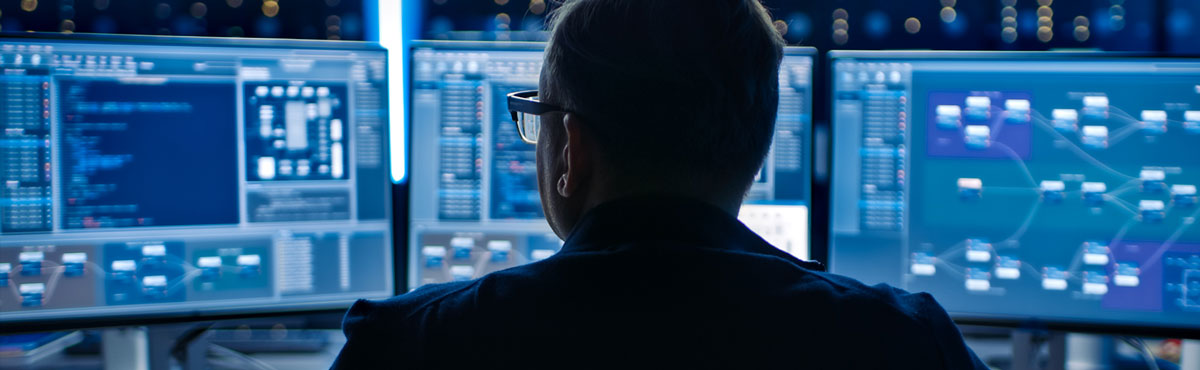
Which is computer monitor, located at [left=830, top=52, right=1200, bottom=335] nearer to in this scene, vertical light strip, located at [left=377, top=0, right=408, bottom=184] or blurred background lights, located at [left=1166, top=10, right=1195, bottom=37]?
blurred background lights, located at [left=1166, top=10, right=1195, bottom=37]

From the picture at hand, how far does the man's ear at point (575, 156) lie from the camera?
0.63 metres

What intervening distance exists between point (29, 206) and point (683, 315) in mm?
930

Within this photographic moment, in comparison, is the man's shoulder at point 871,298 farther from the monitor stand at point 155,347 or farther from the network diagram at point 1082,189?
the monitor stand at point 155,347

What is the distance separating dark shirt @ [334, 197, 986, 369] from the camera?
567 millimetres

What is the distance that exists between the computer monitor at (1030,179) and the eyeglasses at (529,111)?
0.55m

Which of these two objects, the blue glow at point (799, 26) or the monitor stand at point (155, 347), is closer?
the monitor stand at point (155, 347)

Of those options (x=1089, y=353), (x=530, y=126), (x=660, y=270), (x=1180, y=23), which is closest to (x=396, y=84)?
(x=530, y=126)

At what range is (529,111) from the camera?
2.28ft

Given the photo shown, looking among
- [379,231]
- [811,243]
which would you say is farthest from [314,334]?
[811,243]

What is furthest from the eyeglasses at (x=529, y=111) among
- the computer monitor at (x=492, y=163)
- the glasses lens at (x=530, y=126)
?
the computer monitor at (x=492, y=163)

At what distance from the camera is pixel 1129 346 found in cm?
135

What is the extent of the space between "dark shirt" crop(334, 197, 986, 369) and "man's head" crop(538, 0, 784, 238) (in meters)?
0.03

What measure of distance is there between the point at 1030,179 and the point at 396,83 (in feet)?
2.95

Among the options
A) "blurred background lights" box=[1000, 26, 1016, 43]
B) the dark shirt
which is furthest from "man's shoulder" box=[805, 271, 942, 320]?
"blurred background lights" box=[1000, 26, 1016, 43]
